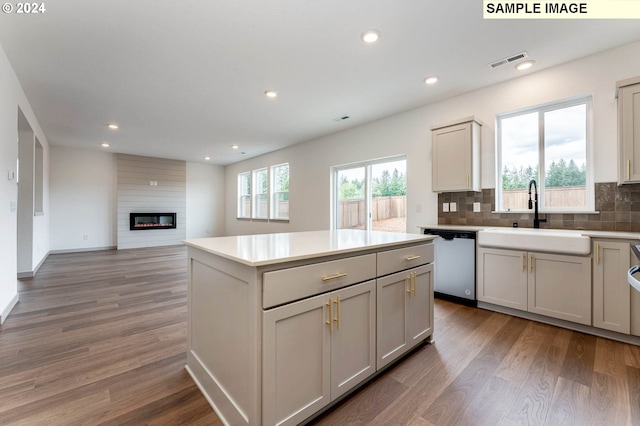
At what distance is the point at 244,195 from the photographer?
872 centimetres

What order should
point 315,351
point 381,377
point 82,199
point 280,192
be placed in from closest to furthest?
point 315,351 < point 381,377 < point 82,199 < point 280,192

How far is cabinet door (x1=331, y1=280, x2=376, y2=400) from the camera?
4.96 feet

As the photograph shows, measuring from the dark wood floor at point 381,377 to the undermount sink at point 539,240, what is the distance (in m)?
0.76

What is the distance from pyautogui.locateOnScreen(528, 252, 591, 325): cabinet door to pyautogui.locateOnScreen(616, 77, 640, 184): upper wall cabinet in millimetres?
836

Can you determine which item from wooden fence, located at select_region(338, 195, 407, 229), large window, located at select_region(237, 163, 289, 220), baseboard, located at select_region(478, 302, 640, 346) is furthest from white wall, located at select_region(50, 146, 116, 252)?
baseboard, located at select_region(478, 302, 640, 346)

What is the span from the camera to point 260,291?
3.95 feet

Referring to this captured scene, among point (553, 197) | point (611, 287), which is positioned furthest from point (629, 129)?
point (611, 287)

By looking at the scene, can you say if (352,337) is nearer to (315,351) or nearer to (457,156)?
(315,351)

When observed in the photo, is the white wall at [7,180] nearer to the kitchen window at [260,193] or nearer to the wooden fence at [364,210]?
the wooden fence at [364,210]

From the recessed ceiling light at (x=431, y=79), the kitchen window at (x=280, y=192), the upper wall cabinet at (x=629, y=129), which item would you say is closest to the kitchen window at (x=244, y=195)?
the kitchen window at (x=280, y=192)

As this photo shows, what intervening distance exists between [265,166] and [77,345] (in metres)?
5.84

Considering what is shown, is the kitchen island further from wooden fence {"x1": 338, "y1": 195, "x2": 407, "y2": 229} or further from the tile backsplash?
wooden fence {"x1": 338, "y1": 195, "x2": 407, "y2": 229}

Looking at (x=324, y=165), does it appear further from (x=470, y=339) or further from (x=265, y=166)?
(x=470, y=339)

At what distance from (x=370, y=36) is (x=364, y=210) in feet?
10.3
